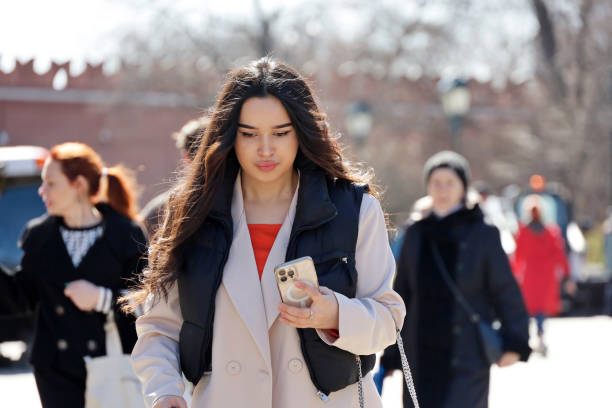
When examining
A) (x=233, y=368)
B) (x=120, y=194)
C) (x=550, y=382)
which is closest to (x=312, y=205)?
(x=233, y=368)

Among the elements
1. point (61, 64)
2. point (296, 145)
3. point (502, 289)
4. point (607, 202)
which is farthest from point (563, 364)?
point (61, 64)

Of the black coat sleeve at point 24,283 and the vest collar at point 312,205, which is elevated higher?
the vest collar at point 312,205

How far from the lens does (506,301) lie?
535 cm

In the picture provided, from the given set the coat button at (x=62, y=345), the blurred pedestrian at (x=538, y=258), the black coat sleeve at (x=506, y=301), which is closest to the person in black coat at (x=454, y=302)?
the black coat sleeve at (x=506, y=301)

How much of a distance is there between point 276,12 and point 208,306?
26.2 m

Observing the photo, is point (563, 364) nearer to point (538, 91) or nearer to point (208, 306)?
point (208, 306)

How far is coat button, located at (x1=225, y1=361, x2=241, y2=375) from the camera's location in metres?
2.90

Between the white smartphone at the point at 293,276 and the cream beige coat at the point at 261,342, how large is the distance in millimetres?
163

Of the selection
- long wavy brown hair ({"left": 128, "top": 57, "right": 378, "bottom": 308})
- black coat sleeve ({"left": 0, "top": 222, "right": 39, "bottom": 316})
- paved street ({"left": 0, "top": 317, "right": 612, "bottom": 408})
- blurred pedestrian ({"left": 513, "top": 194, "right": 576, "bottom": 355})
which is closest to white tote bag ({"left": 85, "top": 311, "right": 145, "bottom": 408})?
black coat sleeve ({"left": 0, "top": 222, "right": 39, "bottom": 316})

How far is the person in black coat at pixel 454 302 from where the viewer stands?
5.31m

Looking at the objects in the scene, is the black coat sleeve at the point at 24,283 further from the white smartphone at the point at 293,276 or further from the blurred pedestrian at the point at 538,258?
the blurred pedestrian at the point at 538,258

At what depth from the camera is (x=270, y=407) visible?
114 inches

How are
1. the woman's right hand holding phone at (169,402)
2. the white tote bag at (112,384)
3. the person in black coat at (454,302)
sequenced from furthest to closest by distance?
the person in black coat at (454,302) < the white tote bag at (112,384) < the woman's right hand holding phone at (169,402)

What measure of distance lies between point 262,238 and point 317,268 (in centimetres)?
26
